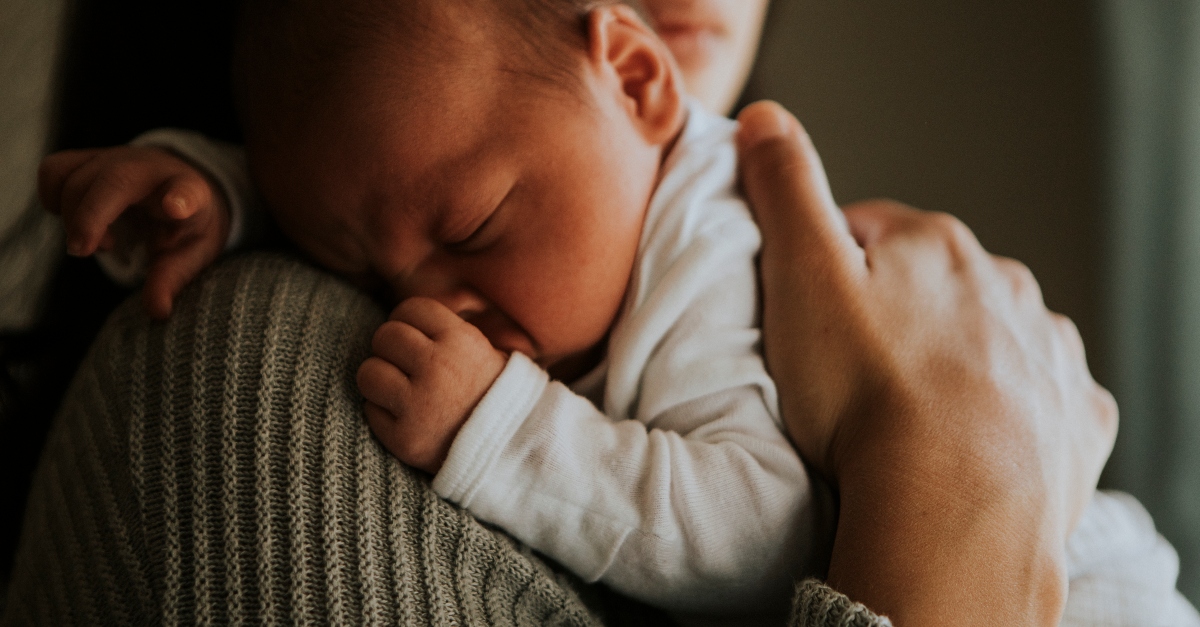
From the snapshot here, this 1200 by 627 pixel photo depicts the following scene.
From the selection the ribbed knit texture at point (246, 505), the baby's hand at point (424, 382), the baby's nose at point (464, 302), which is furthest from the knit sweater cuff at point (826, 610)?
the baby's nose at point (464, 302)

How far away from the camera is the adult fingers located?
859 mm

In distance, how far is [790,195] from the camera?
0.98 m

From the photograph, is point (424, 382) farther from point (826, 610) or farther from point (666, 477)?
point (826, 610)

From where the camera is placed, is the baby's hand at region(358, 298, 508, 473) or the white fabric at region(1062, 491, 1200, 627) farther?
the white fabric at region(1062, 491, 1200, 627)

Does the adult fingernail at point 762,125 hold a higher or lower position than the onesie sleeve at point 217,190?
higher

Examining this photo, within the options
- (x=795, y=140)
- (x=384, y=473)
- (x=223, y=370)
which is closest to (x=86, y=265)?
(x=223, y=370)

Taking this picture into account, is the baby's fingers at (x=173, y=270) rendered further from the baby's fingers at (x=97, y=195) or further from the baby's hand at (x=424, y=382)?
the baby's hand at (x=424, y=382)

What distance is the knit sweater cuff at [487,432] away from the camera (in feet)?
2.37

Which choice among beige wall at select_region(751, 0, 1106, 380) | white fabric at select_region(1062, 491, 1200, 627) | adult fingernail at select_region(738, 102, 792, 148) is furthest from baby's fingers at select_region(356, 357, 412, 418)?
beige wall at select_region(751, 0, 1106, 380)

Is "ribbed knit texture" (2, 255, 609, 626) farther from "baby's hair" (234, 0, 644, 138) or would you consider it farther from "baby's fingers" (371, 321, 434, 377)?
"baby's hair" (234, 0, 644, 138)

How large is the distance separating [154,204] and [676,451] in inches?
25.5

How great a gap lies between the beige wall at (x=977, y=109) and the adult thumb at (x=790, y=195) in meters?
0.55

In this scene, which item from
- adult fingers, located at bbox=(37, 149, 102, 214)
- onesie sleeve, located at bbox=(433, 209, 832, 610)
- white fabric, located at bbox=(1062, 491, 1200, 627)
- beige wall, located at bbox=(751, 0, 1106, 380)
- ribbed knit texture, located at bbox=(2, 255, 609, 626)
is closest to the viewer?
ribbed knit texture, located at bbox=(2, 255, 609, 626)

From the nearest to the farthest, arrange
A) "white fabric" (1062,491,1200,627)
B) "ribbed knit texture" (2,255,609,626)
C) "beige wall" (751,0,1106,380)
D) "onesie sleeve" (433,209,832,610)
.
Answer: "ribbed knit texture" (2,255,609,626) → "onesie sleeve" (433,209,832,610) → "white fabric" (1062,491,1200,627) → "beige wall" (751,0,1106,380)
